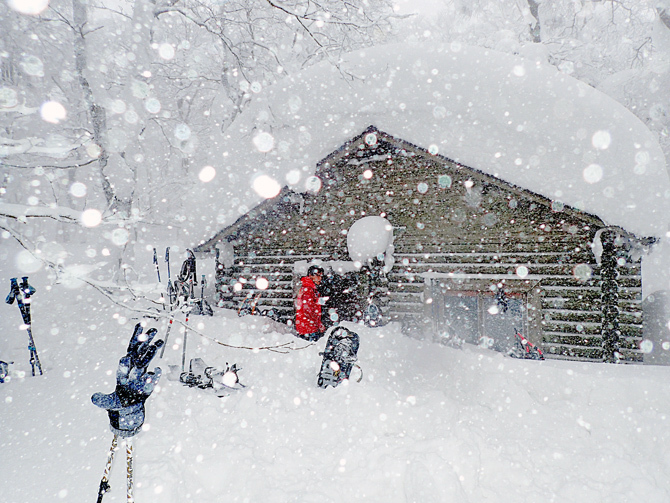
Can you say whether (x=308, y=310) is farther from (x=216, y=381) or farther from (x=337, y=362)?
(x=216, y=381)

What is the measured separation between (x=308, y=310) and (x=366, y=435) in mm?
4466

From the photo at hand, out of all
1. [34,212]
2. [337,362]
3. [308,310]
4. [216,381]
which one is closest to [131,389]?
[34,212]

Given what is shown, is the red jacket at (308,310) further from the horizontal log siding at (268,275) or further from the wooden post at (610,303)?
the wooden post at (610,303)

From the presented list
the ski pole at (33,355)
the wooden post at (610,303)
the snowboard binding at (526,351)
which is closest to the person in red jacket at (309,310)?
the snowboard binding at (526,351)

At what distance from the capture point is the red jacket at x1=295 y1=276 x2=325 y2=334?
28.0 feet

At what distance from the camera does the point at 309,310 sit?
8.58 metres

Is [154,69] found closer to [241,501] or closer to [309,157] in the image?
[309,157]

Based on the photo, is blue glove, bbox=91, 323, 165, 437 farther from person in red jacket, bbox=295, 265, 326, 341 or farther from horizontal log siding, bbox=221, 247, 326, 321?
horizontal log siding, bbox=221, 247, 326, 321

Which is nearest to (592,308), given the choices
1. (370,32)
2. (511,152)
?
(511,152)

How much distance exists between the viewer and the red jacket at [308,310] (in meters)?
8.54

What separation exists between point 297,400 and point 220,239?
601 cm

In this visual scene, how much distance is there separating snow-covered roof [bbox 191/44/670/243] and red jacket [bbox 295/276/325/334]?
108 inches

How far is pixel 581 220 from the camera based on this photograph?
6.51 meters

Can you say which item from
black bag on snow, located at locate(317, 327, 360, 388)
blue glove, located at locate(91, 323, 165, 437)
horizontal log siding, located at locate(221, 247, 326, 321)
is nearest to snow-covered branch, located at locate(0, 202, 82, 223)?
blue glove, located at locate(91, 323, 165, 437)
